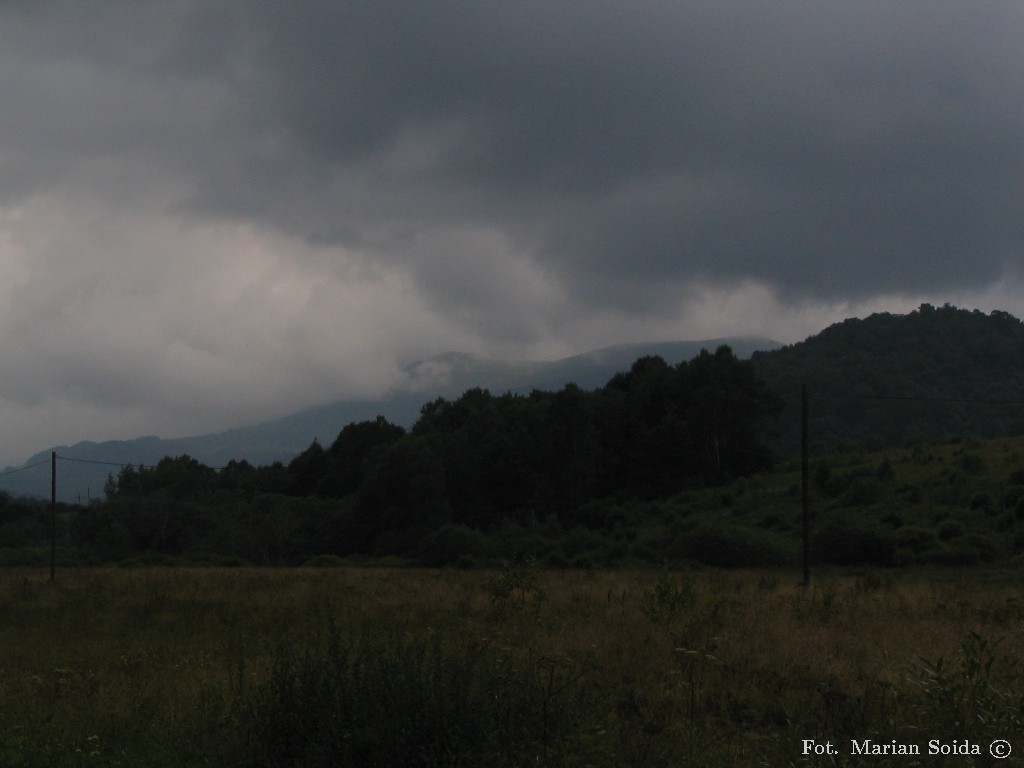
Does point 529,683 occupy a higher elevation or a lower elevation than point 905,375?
lower

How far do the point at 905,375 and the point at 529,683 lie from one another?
366ft

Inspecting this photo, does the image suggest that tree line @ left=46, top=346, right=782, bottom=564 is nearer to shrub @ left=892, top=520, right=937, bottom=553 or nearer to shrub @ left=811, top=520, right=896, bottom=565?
shrub @ left=811, top=520, right=896, bottom=565

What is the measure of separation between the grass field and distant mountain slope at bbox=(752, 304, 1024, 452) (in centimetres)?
5948

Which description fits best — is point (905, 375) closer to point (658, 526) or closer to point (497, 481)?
point (497, 481)

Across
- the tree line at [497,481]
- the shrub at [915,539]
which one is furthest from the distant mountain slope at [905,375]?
the shrub at [915,539]

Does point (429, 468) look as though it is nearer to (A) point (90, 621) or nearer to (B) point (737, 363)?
(B) point (737, 363)

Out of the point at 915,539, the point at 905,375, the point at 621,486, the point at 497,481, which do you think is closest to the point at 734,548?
the point at 915,539

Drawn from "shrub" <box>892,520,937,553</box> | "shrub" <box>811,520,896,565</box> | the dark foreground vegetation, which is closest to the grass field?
"shrub" <box>811,520,896,565</box>

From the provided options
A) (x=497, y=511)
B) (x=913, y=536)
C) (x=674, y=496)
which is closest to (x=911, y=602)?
(x=913, y=536)

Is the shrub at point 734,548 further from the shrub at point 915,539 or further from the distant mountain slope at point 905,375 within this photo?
the distant mountain slope at point 905,375

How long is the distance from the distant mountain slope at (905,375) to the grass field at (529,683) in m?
59.5

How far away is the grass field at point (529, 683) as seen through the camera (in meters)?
7.08

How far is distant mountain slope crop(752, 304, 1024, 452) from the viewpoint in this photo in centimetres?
9006

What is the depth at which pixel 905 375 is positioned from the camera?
108 meters
